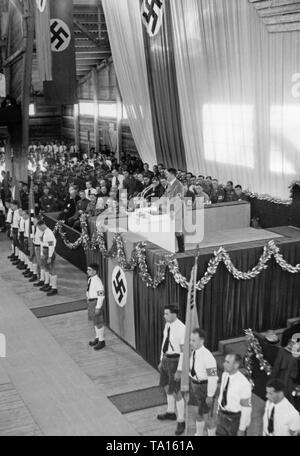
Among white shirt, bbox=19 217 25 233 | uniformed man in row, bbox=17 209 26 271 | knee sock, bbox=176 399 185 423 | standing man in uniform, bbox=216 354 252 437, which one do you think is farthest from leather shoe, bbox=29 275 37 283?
standing man in uniform, bbox=216 354 252 437

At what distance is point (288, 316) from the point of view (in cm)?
1034

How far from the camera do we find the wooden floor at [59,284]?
13266 mm

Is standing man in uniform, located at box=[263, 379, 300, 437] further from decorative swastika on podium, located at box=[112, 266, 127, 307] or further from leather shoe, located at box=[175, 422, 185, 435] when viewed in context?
decorative swastika on podium, located at box=[112, 266, 127, 307]

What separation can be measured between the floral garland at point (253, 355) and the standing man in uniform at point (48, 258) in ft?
19.2

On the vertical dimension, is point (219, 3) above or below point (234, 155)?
above

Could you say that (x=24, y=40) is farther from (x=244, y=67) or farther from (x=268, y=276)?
(x=268, y=276)

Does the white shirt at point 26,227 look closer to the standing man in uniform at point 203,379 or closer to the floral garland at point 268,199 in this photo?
the floral garland at point 268,199

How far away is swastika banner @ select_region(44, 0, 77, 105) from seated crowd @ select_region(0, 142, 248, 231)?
2.82m

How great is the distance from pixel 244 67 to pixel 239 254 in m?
7.81

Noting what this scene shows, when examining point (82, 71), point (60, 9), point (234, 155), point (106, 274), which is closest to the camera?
point (106, 274)

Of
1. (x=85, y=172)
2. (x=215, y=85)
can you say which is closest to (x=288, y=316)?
(x=215, y=85)

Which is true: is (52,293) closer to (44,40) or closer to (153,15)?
(44,40)

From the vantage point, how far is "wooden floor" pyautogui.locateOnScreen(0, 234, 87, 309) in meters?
13.3

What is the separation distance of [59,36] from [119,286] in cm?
784
